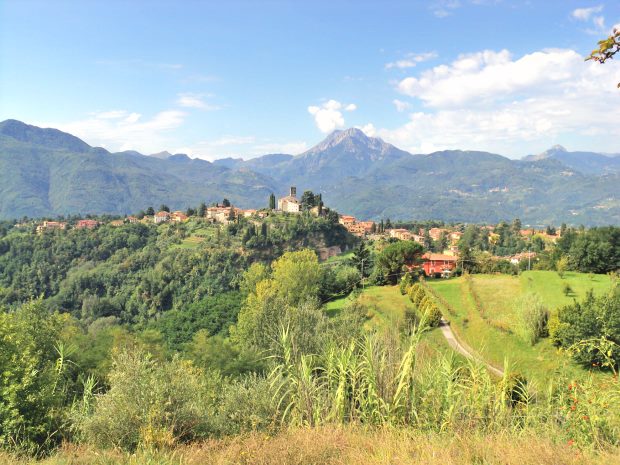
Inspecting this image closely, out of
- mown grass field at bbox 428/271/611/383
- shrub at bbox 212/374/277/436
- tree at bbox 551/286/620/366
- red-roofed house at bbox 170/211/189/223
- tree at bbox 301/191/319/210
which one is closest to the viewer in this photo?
shrub at bbox 212/374/277/436

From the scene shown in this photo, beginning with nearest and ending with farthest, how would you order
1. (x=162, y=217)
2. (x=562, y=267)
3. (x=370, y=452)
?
(x=370, y=452) → (x=562, y=267) → (x=162, y=217)

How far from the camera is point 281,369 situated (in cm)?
687

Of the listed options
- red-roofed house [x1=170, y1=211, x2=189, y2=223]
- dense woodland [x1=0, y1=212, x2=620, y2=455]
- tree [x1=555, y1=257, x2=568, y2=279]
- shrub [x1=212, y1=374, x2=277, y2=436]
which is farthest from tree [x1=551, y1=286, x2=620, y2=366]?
red-roofed house [x1=170, y1=211, x2=189, y2=223]

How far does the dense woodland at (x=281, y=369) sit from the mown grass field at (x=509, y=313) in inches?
42.2

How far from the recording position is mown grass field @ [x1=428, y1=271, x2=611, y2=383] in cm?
1769

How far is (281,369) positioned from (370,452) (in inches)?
107

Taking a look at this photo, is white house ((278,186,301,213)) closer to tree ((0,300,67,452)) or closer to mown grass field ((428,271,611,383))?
mown grass field ((428,271,611,383))

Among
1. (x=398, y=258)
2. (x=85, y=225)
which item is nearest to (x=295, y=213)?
(x=85, y=225)

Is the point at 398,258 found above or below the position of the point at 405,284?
above

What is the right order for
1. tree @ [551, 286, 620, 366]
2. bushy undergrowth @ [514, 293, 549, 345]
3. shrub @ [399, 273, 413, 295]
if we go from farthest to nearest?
shrub @ [399, 273, 413, 295]
bushy undergrowth @ [514, 293, 549, 345]
tree @ [551, 286, 620, 366]

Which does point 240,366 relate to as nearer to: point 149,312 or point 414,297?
point 414,297

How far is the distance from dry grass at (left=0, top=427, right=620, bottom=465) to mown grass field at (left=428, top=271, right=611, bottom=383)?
11104 millimetres

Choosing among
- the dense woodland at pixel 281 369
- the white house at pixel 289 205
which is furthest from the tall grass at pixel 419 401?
the white house at pixel 289 205

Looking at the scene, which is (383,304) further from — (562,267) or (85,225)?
(85,225)
